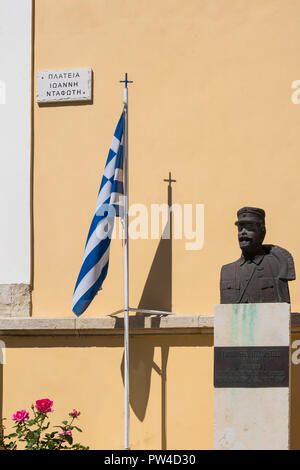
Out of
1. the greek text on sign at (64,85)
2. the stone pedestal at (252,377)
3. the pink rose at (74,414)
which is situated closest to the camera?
the stone pedestal at (252,377)

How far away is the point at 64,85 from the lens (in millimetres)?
10609

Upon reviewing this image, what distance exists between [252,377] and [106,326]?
1838 millimetres

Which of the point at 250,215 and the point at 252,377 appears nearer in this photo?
the point at 252,377

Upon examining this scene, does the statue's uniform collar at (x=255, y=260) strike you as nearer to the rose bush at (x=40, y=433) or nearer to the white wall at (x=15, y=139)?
the rose bush at (x=40, y=433)

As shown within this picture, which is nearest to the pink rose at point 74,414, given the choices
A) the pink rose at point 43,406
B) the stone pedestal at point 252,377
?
the pink rose at point 43,406

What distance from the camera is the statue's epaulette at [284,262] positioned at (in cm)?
912

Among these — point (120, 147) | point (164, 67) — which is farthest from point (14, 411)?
point (164, 67)

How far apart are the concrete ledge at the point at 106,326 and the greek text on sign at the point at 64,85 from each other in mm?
1933

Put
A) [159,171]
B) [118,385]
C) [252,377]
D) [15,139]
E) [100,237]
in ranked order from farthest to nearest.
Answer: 1. [15,139]
2. [159,171]
3. [118,385]
4. [100,237]
5. [252,377]

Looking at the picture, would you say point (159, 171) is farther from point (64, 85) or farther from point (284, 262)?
point (284, 262)

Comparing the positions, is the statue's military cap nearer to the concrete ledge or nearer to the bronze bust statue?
the bronze bust statue

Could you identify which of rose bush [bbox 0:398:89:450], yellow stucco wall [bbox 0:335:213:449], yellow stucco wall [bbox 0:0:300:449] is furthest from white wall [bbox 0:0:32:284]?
rose bush [bbox 0:398:89:450]

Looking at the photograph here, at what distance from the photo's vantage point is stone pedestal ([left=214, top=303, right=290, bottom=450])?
340 inches

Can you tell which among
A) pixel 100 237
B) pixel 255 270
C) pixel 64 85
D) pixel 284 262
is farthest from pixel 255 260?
pixel 64 85
